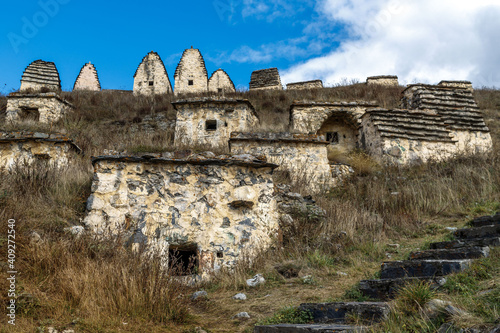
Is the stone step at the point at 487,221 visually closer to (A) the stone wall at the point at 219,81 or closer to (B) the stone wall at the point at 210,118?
(B) the stone wall at the point at 210,118

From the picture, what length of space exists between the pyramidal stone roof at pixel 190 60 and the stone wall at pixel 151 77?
1.09m

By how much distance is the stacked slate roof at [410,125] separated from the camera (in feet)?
43.7

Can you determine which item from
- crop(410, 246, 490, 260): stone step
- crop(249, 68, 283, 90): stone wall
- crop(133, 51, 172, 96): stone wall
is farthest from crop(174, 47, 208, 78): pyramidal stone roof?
crop(410, 246, 490, 260): stone step

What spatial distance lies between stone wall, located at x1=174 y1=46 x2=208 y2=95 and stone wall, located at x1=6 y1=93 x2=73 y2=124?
855cm

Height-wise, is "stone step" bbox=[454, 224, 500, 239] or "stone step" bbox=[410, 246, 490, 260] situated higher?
"stone step" bbox=[454, 224, 500, 239]

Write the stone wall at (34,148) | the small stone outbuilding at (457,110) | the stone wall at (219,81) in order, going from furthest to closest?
the stone wall at (219,81), the small stone outbuilding at (457,110), the stone wall at (34,148)

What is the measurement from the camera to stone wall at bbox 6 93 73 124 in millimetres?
17750

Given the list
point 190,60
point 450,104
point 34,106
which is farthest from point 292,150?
point 190,60

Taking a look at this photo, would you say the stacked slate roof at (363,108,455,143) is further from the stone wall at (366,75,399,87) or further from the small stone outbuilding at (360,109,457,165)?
the stone wall at (366,75,399,87)

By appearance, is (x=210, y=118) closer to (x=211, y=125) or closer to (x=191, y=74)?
(x=211, y=125)

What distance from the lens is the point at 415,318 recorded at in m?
2.87

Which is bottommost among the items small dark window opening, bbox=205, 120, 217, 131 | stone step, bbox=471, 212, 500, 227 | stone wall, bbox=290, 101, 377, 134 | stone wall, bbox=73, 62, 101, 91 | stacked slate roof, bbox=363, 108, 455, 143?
stone step, bbox=471, 212, 500, 227

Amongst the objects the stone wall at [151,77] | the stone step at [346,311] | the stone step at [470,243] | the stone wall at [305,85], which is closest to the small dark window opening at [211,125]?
the stone wall at [151,77]

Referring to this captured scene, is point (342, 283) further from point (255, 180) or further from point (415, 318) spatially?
point (255, 180)
